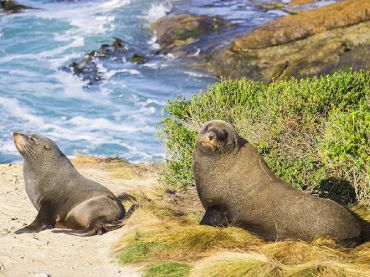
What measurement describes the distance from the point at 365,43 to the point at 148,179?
1277cm

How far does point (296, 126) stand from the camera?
10211mm

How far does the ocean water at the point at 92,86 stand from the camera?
20344 mm

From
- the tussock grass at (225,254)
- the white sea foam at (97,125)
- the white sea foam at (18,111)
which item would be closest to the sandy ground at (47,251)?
the tussock grass at (225,254)

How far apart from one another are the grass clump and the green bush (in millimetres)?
2884

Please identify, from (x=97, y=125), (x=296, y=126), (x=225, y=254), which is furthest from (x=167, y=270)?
(x=97, y=125)

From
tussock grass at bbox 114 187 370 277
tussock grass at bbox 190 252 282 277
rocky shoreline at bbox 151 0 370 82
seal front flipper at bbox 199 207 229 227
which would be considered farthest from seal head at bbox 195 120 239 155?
rocky shoreline at bbox 151 0 370 82

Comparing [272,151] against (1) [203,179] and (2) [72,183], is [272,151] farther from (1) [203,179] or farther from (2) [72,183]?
(2) [72,183]

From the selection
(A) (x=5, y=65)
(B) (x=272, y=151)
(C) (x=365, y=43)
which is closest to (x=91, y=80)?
→ (A) (x=5, y=65)

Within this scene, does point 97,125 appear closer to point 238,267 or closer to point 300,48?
point 300,48

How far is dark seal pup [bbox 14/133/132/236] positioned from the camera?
830 cm

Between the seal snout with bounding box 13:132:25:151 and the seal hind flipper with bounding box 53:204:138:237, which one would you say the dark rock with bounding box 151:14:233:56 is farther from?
the seal hind flipper with bounding box 53:204:138:237

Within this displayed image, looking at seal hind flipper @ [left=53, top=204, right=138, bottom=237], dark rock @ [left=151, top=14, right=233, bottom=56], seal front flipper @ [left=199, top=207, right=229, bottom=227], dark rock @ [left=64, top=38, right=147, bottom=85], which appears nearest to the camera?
seal front flipper @ [left=199, top=207, right=229, bottom=227]

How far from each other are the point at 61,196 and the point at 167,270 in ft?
8.21

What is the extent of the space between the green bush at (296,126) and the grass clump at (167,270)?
2.88 meters
